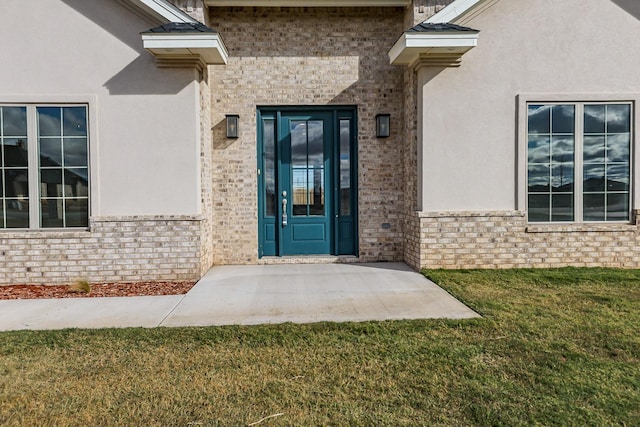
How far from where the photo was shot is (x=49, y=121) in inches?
259

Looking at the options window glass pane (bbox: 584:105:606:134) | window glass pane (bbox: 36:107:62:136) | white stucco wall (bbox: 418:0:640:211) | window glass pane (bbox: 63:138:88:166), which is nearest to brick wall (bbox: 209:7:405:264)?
white stucco wall (bbox: 418:0:640:211)

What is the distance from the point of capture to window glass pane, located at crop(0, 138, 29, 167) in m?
6.54

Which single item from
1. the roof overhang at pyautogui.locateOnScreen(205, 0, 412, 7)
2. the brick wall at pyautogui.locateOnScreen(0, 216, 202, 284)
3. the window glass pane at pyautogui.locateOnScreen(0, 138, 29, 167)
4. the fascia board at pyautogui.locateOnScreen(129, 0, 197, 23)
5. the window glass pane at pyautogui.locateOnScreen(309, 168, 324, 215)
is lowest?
the brick wall at pyautogui.locateOnScreen(0, 216, 202, 284)

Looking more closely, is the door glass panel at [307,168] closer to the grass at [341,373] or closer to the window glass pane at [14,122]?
the grass at [341,373]

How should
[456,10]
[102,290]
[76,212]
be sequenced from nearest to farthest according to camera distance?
[102,290] → [76,212] → [456,10]

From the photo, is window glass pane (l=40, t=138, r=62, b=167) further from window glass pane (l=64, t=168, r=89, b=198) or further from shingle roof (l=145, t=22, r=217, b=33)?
shingle roof (l=145, t=22, r=217, b=33)

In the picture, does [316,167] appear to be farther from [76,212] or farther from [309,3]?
[76,212]

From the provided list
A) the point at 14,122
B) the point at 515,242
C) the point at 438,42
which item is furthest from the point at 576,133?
the point at 14,122

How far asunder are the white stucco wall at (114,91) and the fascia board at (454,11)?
4307 millimetres

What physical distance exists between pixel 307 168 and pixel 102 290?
13.8 feet

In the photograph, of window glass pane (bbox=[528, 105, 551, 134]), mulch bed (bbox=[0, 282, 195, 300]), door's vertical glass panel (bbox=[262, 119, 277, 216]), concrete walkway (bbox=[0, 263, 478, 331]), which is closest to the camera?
concrete walkway (bbox=[0, 263, 478, 331])

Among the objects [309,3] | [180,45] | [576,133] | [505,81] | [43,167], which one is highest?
[309,3]

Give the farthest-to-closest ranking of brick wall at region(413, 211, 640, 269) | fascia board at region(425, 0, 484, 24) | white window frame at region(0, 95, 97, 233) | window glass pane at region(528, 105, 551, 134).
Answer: window glass pane at region(528, 105, 551, 134) < brick wall at region(413, 211, 640, 269) < fascia board at region(425, 0, 484, 24) < white window frame at region(0, 95, 97, 233)

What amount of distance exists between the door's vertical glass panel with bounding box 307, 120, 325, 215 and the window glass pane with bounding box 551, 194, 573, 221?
14.1ft
